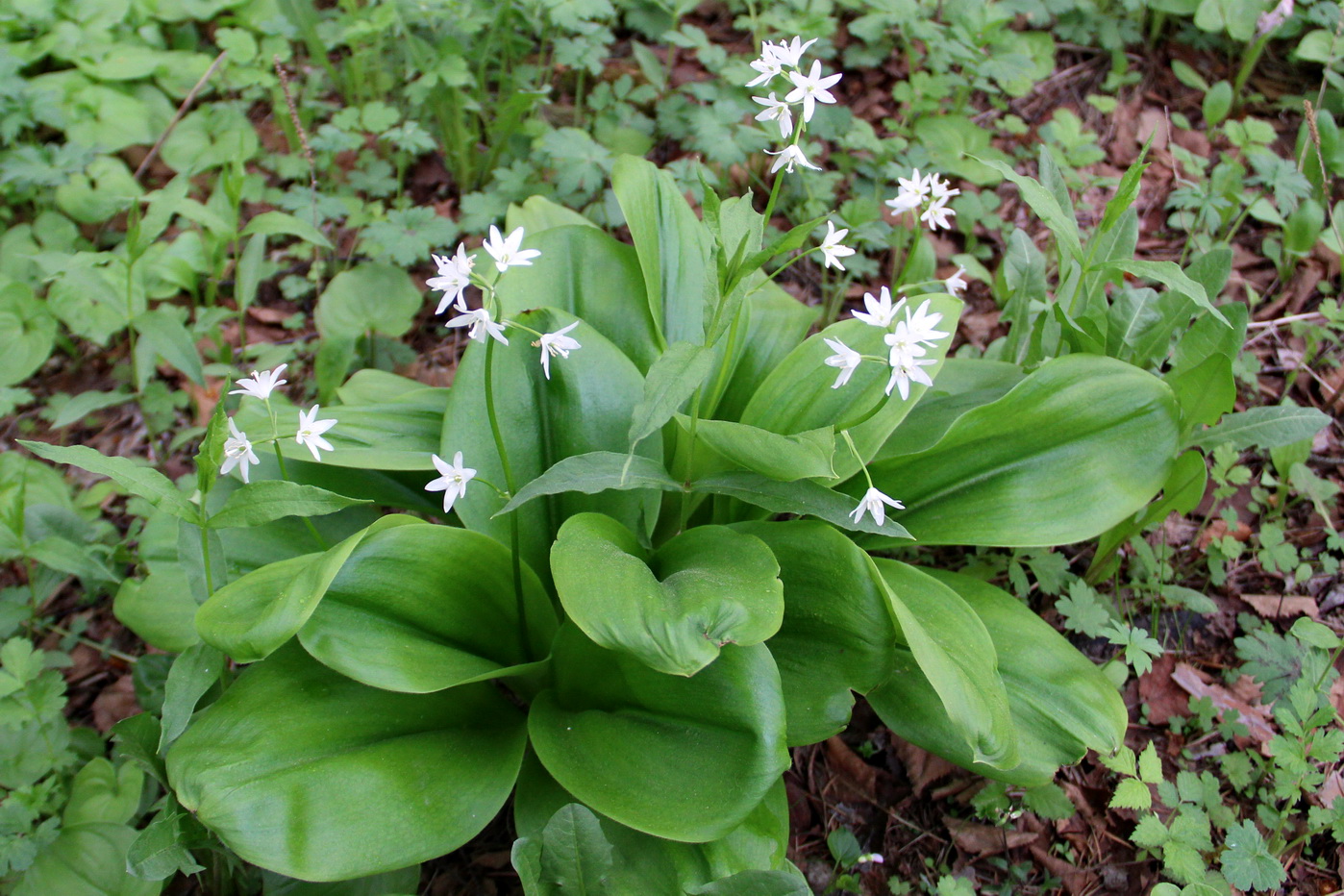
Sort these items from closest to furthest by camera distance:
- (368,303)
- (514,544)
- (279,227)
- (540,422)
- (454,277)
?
(454,277) < (514,544) < (540,422) < (279,227) < (368,303)

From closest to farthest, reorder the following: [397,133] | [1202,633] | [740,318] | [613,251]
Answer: [740,318] < [613,251] < [1202,633] < [397,133]

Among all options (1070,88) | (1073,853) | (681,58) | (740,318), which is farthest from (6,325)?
(1070,88)

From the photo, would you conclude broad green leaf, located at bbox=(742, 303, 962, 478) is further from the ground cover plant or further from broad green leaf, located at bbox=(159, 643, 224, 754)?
broad green leaf, located at bbox=(159, 643, 224, 754)

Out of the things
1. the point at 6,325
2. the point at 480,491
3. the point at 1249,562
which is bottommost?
the point at 1249,562

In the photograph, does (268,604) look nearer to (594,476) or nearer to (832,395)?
(594,476)

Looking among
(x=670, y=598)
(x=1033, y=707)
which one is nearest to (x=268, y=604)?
(x=670, y=598)

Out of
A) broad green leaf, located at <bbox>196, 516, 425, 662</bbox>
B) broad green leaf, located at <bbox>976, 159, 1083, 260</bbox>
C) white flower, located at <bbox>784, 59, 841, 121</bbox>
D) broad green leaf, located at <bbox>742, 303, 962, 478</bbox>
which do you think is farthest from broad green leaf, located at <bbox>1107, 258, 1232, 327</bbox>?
broad green leaf, located at <bbox>196, 516, 425, 662</bbox>

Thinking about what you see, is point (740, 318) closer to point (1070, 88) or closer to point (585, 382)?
point (585, 382)

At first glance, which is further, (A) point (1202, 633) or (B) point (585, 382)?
(A) point (1202, 633)
